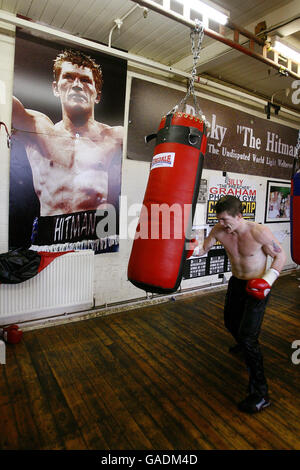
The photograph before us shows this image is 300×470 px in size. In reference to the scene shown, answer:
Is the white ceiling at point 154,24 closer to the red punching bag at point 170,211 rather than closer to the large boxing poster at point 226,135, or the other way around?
the large boxing poster at point 226,135

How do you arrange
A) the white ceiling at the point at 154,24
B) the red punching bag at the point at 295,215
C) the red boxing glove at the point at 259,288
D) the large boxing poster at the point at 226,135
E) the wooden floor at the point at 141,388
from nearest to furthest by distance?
the wooden floor at the point at 141,388 < the red boxing glove at the point at 259,288 < the white ceiling at the point at 154,24 < the red punching bag at the point at 295,215 < the large boxing poster at the point at 226,135

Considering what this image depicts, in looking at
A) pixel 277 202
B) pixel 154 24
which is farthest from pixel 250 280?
pixel 277 202

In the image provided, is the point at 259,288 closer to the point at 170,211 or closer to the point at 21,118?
the point at 170,211

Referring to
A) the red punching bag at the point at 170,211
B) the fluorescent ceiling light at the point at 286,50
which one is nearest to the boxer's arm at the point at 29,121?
the red punching bag at the point at 170,211

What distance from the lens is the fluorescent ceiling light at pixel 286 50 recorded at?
9.52 ft

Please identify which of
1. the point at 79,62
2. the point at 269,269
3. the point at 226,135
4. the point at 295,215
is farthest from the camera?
the point at 226,135

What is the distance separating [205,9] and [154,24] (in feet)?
3.48

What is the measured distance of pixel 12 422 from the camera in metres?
1.96

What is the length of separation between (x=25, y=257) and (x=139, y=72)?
8.77 ft

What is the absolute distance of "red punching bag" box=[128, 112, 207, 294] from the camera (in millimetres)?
1986

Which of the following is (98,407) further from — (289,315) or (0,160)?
(289,315)

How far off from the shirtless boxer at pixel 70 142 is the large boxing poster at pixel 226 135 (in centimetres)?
45

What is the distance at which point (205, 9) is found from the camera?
2262mm
